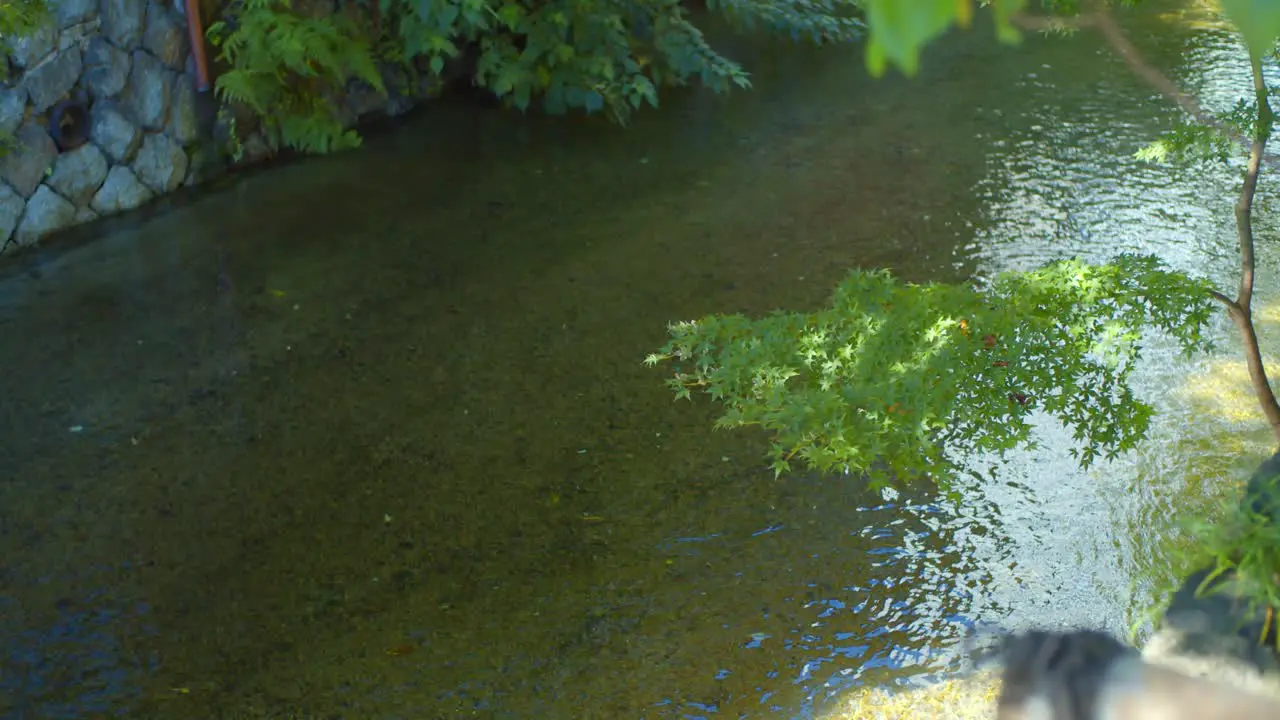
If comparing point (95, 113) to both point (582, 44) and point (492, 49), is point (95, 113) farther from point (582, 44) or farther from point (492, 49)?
point (582, 44)

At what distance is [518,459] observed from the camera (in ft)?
12.7

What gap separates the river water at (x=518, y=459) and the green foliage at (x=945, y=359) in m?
0.32

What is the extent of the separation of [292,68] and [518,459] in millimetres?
3215

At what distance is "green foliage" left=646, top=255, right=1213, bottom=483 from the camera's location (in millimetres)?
3043

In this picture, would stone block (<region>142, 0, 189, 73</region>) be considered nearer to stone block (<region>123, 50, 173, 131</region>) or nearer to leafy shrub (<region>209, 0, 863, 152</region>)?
stone block (<region>123, 50, 173, 131</region>)

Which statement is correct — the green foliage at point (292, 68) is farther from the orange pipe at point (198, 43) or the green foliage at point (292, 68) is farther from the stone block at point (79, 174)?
the stone block at point (79, 174)

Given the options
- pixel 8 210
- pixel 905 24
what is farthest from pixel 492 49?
pixel 905 24

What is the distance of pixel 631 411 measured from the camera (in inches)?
162

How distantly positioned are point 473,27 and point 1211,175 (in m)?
3.87

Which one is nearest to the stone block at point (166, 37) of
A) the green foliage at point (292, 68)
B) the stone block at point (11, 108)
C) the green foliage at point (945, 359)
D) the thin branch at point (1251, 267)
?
the green foliage at point (292, 68)

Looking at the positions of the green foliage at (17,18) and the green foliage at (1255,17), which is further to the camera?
the green foliage at (17,18)

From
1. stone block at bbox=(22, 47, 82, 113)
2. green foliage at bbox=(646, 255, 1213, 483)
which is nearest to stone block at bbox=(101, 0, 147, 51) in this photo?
stone block at bbox=(22, 47, 82, 113)

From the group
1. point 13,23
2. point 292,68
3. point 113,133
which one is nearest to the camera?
point 13,23

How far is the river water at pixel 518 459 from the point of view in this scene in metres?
3.05
